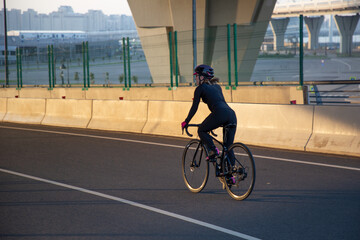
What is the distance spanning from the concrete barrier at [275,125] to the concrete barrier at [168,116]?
58.7 inches

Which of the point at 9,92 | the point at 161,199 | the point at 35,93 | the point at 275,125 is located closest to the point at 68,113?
the point at 275,125

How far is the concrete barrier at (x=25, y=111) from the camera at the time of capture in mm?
21250

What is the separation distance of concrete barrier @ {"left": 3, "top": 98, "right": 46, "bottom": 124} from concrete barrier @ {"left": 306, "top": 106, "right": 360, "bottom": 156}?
38.7 feet

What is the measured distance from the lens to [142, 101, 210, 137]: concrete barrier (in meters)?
15.2

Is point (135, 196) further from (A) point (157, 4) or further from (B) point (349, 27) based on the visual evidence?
(B) point (349, 27)

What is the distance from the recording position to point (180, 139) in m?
14.9

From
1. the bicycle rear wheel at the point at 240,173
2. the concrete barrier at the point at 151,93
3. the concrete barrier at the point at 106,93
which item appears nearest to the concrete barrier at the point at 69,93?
the concrete barrier at the point at 106,93

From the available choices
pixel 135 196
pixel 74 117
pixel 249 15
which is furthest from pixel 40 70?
pixel 135 196

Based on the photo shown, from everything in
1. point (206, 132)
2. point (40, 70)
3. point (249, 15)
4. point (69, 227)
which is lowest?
point (69, 227)

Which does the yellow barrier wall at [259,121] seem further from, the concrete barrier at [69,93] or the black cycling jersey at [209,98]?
the concrete barrier at [69,93]

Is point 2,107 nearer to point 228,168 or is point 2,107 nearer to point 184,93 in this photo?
point 184,93

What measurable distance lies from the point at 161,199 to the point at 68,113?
1239cm

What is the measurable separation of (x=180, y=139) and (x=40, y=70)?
24075 mm

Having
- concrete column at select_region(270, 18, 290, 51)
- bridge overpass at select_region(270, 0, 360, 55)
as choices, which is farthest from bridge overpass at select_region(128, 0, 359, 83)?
bridge overpass at select_region(270, 0, 360, 55)
